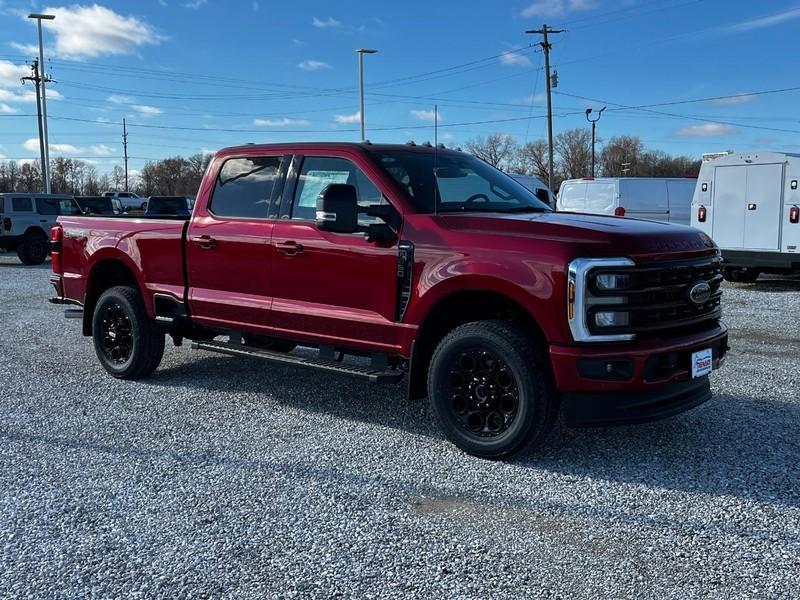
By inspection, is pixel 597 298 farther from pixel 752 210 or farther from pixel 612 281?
pixel 752 210

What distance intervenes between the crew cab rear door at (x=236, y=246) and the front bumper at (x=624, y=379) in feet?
7.94

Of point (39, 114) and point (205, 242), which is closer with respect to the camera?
point (205, 242)

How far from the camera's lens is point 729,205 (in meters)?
14.3

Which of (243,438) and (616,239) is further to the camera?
(243,438)

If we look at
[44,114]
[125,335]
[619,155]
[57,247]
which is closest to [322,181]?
[125,335]

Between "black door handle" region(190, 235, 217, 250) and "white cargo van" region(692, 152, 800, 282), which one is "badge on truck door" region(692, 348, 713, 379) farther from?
"white cargo van" region(692, 152, 800, 282)

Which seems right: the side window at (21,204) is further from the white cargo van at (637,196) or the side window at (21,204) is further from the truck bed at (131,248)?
the truck bed at (131,248)

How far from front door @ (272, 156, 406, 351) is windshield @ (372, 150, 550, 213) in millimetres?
262

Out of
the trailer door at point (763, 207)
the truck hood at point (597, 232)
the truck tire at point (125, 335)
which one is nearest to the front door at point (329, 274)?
the truck hood at point (597, 232)

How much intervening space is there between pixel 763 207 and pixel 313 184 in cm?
1095

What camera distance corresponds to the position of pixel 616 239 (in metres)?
4.25

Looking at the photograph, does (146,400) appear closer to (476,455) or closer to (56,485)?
(56,485)

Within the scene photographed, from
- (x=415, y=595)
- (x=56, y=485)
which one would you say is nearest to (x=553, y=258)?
(x=415, y=595)

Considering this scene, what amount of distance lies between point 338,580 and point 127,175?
100700 mm
